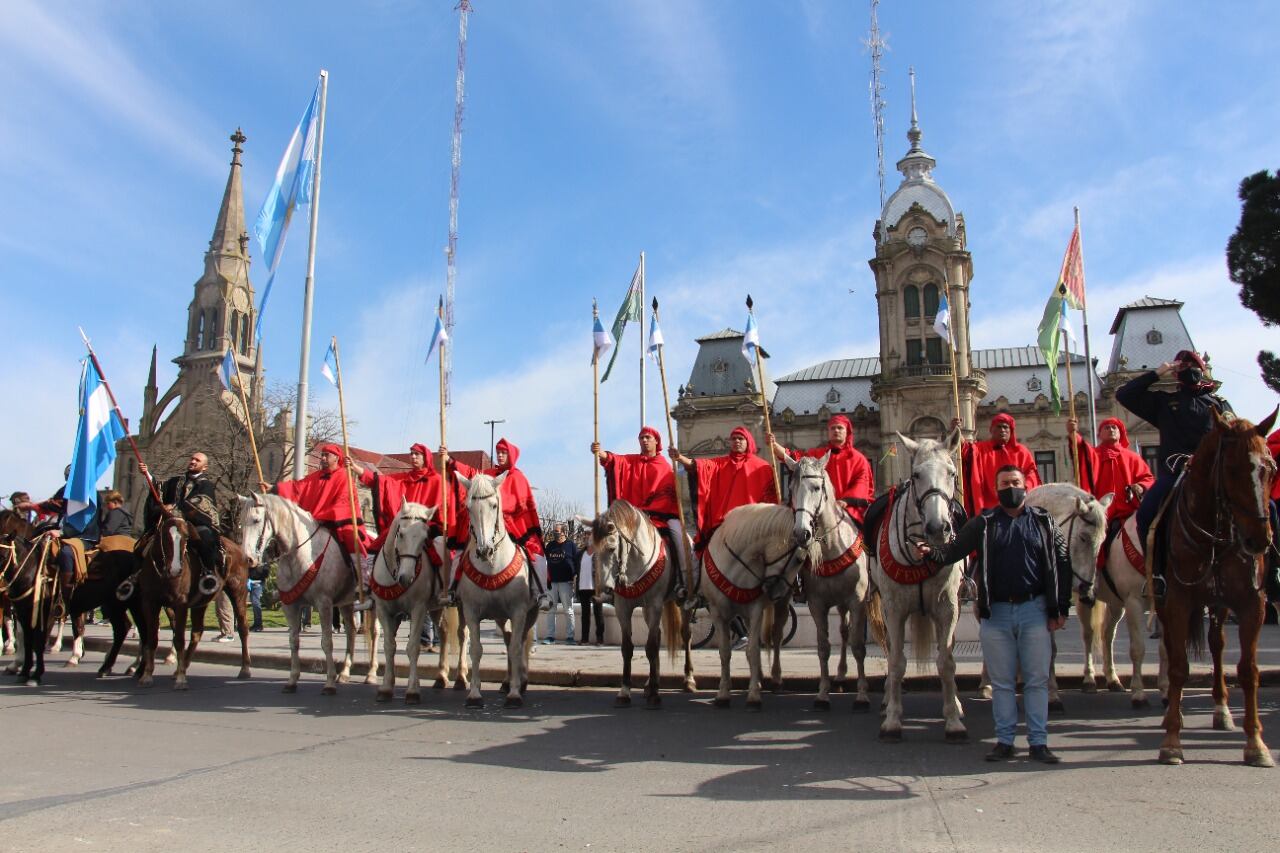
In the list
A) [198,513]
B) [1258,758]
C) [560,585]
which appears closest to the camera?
[1258,758]

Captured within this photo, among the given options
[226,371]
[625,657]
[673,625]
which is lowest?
[625,657]

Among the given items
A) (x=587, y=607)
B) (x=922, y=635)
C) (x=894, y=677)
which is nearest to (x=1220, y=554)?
(x=922, y=635)

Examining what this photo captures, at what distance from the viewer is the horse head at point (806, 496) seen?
28.1ft

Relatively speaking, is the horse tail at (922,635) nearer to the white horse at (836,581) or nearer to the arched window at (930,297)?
the white horse at (836,581)

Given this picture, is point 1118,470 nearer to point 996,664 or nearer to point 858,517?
point 858,517

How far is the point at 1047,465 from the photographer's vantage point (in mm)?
62844

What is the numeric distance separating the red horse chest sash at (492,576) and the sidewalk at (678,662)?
2.57 meters

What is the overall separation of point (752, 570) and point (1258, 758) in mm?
4667

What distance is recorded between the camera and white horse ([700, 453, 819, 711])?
965cm

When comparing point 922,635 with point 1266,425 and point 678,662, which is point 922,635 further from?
point 678,662

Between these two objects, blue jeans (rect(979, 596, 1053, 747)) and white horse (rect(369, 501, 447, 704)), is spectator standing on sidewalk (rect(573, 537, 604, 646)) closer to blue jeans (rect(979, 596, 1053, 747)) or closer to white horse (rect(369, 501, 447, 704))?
white horse (rect(369, 501, 447, 704))

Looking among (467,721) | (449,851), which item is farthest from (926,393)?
(449,851)

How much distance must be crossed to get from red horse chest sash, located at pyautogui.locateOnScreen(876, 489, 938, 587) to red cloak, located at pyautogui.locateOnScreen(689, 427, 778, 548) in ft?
11.0

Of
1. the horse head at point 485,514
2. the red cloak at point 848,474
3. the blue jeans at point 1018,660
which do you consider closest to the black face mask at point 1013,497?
the blue jeans at point 1018,660
